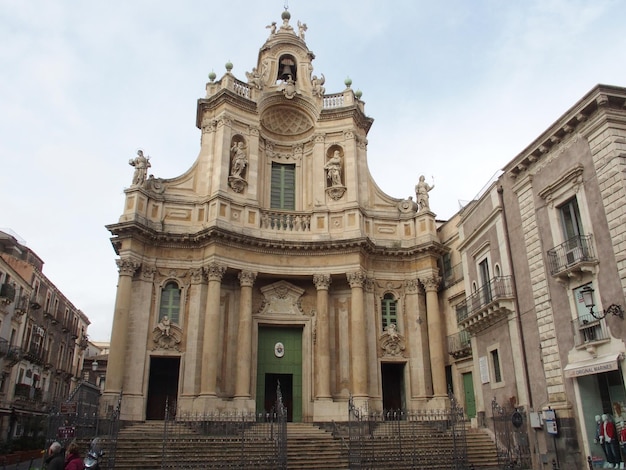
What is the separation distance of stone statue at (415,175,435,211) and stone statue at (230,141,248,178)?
8.46 meters

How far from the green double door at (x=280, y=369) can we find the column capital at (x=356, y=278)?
348 centimetres

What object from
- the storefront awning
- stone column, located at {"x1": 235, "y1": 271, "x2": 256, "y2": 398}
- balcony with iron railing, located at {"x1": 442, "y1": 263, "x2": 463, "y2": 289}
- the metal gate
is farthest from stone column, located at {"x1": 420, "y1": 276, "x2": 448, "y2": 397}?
the storefront awning

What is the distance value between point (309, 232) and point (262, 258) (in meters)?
2.59

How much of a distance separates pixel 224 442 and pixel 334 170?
1370 cm

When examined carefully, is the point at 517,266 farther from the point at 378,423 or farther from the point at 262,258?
the point at 262,258

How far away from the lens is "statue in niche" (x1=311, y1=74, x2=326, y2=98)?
27609 mm

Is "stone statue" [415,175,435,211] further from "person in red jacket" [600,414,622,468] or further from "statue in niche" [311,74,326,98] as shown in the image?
"person in red jacket" [600,414,622,468]

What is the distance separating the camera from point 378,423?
20.5 meters

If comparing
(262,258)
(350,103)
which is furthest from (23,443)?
(350,103)

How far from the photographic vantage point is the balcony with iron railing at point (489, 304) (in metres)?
17.2

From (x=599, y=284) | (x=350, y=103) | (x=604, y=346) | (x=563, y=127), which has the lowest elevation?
(x=604, y=346)

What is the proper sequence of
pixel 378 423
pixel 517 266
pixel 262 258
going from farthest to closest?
pixel 262 258 < pixel 378 423 < pixel 517 266

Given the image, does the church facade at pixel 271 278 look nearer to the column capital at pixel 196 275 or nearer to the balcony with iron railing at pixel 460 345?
the column capital at pixel 196 275

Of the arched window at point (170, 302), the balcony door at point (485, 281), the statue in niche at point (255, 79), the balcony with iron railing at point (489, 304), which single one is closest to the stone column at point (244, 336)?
the arched window at point (170, 302)
